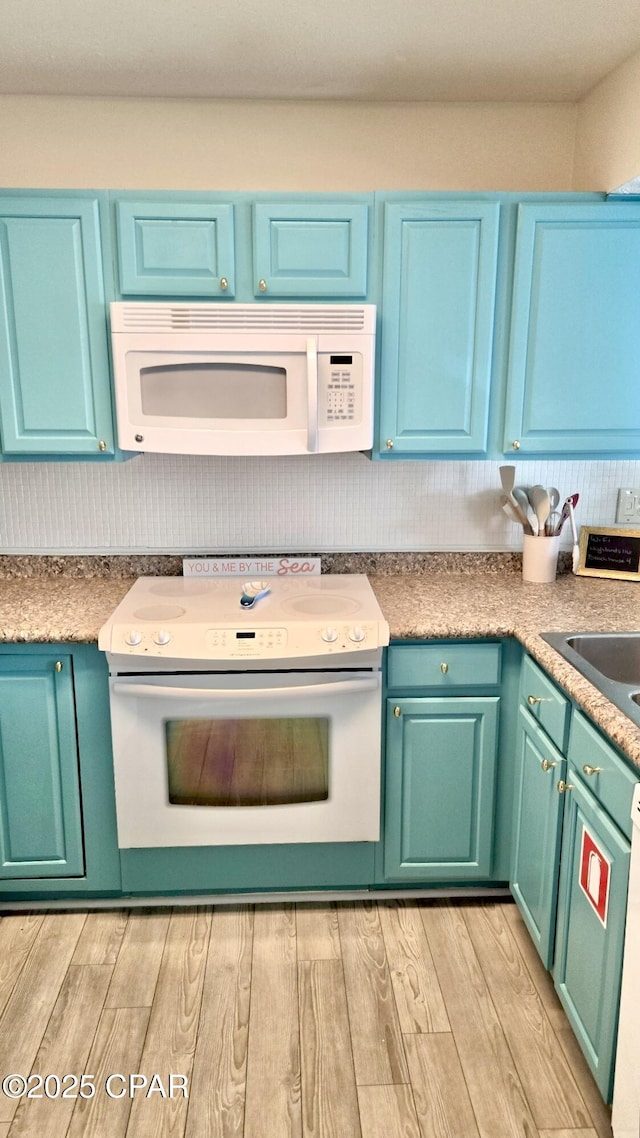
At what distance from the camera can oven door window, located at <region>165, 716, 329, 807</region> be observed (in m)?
2.15

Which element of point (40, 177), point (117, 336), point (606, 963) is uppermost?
point (40, 177)

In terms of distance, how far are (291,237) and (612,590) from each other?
1.44 meters

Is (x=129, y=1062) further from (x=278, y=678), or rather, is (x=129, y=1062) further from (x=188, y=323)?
(x=188, y=323)

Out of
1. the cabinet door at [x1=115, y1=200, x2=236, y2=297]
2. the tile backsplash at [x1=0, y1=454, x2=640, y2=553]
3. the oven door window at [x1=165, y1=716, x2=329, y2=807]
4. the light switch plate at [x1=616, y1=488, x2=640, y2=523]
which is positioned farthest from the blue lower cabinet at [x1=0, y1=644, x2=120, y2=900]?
the light switch plate at [x1=616, y1=488, x2=640, y2=523]

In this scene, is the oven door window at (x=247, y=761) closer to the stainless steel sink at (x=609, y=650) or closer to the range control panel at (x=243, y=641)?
the range control panel at (x=243, y=641)

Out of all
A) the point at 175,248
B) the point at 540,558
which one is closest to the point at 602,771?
the point at 540,558

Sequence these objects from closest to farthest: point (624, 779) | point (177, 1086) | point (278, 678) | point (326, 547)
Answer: point (624, 779) → point (177, 1086) → point (278, 678) → point (326, 547)

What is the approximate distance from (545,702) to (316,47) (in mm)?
1767

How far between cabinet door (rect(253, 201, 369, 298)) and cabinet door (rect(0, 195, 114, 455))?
0.46 meters

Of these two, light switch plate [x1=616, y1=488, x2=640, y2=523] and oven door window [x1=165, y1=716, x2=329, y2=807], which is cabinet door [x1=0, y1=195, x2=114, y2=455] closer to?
oven door window [x1=165, y1=716, x2=329, y2=807]

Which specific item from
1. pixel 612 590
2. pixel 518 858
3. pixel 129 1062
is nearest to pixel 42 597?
pixel 129 1062

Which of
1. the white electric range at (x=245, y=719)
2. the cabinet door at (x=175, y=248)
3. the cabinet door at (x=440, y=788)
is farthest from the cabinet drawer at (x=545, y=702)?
the cabinet door at (x=175, y=248)

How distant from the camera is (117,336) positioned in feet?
6.99

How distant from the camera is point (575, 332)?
2.27 m
